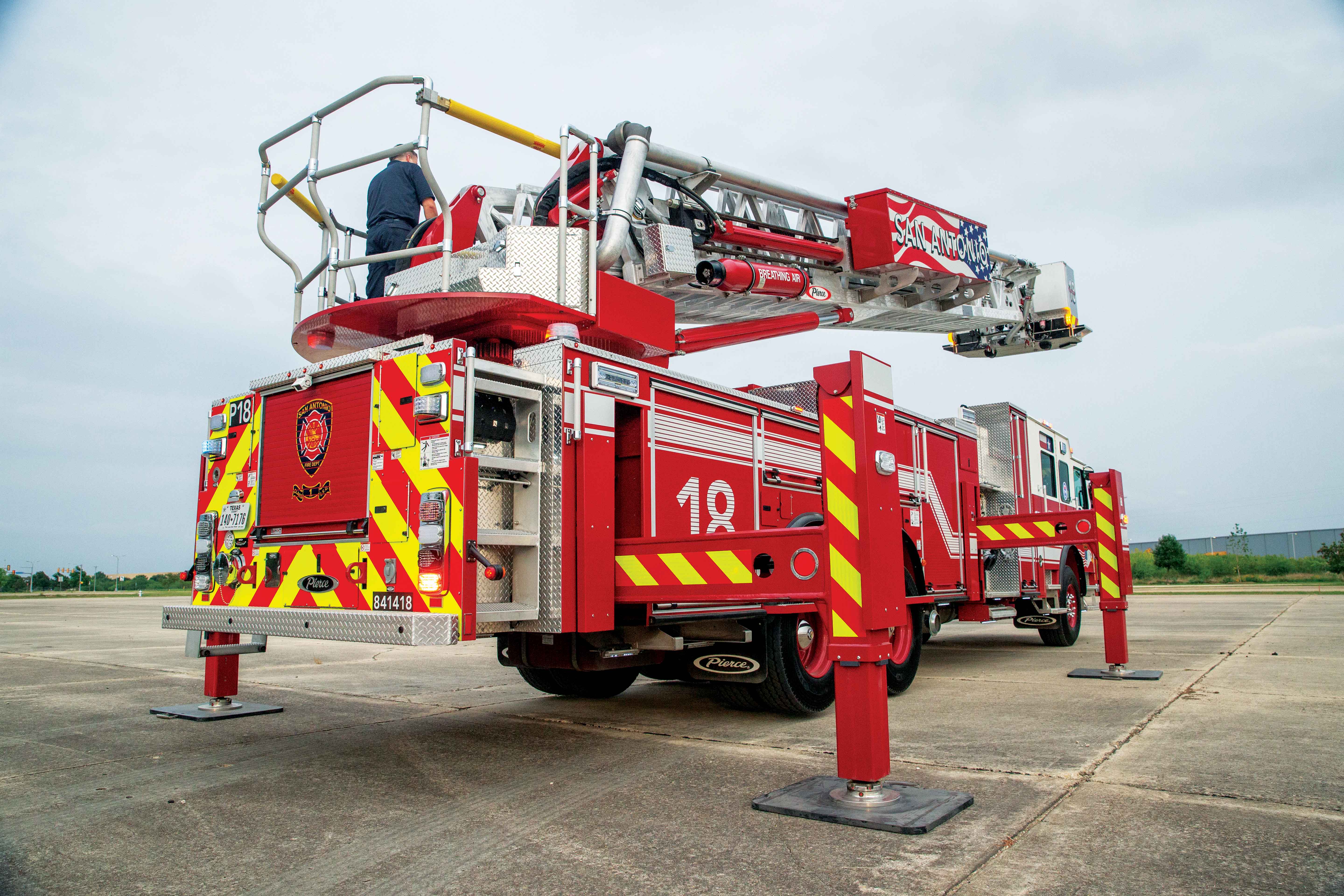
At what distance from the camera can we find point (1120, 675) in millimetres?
7844

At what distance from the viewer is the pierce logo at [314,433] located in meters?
5.05

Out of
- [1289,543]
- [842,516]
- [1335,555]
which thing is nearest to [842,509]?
[842,516]

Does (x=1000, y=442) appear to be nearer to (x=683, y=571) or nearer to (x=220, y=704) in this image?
(x=683, y=571)

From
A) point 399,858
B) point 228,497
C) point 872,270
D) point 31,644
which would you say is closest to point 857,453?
point 399,858

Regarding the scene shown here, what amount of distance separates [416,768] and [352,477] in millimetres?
1630

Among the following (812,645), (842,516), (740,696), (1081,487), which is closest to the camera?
(842,516)

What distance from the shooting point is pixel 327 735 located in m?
5.90

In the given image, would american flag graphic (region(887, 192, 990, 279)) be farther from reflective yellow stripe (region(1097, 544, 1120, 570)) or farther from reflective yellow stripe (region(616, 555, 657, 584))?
reflective yellow stripe (region(616, 555, 657, 584))

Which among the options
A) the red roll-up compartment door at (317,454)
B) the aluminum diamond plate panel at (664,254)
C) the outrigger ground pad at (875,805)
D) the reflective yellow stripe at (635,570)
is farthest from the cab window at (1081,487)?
the red roll-up compartment door at (317,454)

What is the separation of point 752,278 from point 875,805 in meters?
4.19

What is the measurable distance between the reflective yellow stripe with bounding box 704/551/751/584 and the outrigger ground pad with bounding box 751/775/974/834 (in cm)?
101

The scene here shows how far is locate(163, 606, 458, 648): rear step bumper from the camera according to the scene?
4109 millimetres

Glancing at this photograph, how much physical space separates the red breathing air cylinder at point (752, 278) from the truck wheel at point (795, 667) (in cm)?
249

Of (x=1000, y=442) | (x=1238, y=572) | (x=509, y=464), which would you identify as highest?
(x=1000, y=442)
